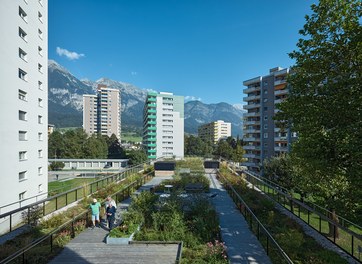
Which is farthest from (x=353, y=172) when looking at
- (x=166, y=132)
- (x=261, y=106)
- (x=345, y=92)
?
(x=166, y=132)

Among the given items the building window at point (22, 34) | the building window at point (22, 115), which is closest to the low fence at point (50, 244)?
the building window at point (22, 115)

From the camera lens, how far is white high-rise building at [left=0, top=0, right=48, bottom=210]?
19.8 metres

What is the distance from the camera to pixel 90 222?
10.5m

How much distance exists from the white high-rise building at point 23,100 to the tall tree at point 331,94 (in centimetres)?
1868

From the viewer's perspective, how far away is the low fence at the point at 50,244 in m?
6.85

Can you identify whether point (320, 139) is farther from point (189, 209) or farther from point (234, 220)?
point (189, 209)

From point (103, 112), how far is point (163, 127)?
8308 cm

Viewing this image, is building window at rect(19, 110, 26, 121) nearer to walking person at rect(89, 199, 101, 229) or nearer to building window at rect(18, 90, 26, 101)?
building window at rect(18, 90, 26, 101)

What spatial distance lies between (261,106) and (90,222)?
57168 millimetres

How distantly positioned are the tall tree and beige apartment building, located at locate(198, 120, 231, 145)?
12776cm

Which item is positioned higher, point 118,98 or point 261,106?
point 118,98

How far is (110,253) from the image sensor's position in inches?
310

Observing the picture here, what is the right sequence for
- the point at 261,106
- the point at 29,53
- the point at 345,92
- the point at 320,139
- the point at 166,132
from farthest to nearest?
the point at 166,132 → the point at 261,106 → the point at 29,53 → the point at 320,139 → the point at 345,92

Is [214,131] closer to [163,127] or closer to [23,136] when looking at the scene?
[163,127]
